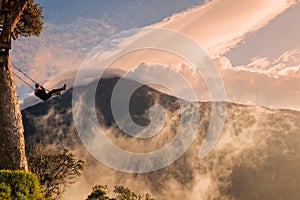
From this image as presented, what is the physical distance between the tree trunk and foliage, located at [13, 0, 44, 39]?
568 cm

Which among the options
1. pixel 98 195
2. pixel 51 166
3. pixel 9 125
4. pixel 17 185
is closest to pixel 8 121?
pixel 9 125

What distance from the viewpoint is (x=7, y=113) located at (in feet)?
68.0

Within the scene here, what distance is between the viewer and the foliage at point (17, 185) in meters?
16.9

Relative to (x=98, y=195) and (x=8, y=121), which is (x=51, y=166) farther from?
(x=98, y=195)

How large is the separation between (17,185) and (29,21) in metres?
12.7

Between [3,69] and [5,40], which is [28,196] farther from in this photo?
[5,40]

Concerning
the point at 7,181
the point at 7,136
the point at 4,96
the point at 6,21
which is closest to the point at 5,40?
the point at 6,21

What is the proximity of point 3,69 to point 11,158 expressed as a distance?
15.1 ft

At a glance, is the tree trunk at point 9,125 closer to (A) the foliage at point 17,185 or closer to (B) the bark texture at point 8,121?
(B) the bark texture at point 8,121

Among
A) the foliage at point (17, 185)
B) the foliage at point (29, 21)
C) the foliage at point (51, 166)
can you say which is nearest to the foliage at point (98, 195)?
the foliage at point (51, 166)

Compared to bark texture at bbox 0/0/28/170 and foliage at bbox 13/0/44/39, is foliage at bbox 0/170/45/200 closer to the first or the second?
bark texture at bbox 0/0/28/170

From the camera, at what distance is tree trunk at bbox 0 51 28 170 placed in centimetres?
2044

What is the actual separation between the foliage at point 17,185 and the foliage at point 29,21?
37.6 ft

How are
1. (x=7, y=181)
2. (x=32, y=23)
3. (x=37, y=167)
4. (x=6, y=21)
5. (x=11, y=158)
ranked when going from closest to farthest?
(x=7, y=181)
(x=11, y=158)
(x=6, y=21)
(x=32, y=23)
(x=37, y=167)
